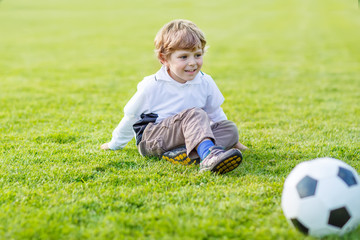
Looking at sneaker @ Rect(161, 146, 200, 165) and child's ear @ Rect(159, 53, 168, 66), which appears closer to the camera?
sneaker @ Rect(161, 146, 200, 165)

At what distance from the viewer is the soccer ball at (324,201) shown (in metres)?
2.33

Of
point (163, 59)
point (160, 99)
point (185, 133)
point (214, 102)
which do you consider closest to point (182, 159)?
point (185, 133)

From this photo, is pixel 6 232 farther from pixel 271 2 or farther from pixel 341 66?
pixel 271 2

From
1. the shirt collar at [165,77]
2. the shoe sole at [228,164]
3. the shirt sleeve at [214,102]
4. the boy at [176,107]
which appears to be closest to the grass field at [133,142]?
the shoe sole at [228,164]

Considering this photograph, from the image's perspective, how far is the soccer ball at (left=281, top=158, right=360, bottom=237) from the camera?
233cm

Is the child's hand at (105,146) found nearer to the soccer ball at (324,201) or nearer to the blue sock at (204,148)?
the blue sock at (204,148)

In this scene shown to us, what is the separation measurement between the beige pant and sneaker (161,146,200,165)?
5 centimetres

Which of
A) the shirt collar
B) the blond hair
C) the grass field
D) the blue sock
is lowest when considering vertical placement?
the grass field

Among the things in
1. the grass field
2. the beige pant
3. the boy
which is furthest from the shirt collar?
the grass field

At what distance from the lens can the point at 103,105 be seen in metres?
6.25

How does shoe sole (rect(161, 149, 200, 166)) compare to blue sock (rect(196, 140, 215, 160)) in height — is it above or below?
below

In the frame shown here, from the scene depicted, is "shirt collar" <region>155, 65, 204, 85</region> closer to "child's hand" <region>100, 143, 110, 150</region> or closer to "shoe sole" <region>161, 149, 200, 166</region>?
"shoe sole" <region>161, 149, 200, 166</region>

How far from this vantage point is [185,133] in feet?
11.9

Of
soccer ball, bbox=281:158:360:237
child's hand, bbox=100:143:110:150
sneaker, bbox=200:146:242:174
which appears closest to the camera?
soccer ball, bbox=281:158:360:237
